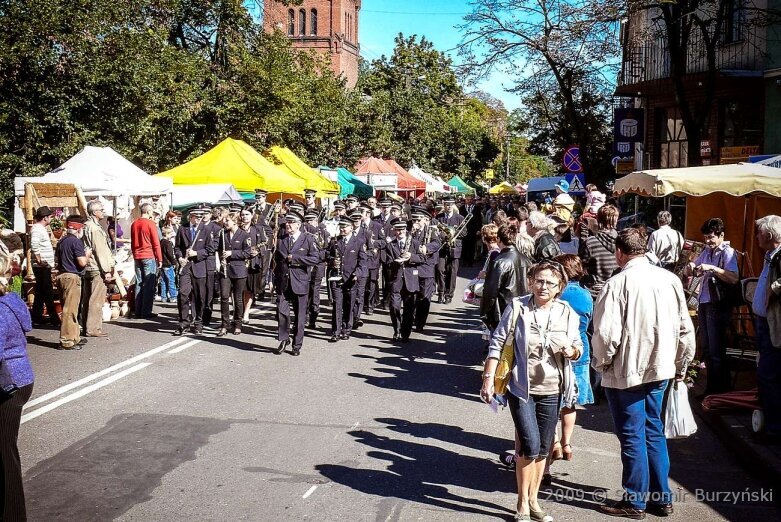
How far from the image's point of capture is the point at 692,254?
1128 centimetres

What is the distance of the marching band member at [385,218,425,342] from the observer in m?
13.2

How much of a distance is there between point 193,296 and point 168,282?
4596 millimetres

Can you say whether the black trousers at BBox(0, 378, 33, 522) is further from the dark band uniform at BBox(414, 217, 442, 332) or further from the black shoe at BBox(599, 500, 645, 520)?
the dark band uniform at BBox(414, 217, 442, 332)

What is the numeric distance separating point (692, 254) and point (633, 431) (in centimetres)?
604

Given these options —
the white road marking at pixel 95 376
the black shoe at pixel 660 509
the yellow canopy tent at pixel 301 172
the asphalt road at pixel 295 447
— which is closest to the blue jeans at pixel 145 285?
the white road marking at pixel 95 376

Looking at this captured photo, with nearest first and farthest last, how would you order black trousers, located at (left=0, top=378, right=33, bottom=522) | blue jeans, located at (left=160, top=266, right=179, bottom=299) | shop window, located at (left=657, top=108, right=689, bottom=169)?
black trousers, located at (left=0, top=378, right=33, bottom=522)
blue jeans, located at (left=160, top=266, right=179, bottom=299)
shop window, located at (left=657, top=108, right=689, bottom=169)

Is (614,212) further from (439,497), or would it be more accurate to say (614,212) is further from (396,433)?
(439,497)

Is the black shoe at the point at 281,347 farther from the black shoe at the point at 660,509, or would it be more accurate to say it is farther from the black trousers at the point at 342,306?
the black shoe at the point at 660,509

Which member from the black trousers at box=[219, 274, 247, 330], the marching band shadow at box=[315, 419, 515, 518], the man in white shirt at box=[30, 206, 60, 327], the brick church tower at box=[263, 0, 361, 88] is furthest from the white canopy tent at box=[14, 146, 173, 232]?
the brick church tower at box=[263, 0, 361, 88]

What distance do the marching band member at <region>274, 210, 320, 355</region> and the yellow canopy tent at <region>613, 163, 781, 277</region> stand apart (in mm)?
4735

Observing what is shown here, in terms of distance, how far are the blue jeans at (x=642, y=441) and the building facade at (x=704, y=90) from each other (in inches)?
557

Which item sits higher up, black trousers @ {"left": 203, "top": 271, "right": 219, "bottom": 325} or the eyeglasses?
the eyeglasses

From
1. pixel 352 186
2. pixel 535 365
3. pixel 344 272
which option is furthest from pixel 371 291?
pixel 352 186

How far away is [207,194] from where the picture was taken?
68.6 feet
